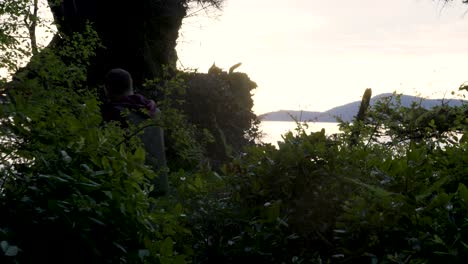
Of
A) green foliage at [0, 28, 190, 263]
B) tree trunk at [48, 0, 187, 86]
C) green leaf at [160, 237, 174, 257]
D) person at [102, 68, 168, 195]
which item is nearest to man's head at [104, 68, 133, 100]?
person at [102, 68, 168, 195]

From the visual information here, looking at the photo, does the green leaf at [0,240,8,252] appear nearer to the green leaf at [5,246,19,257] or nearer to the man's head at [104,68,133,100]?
the green leaf at [5,246,19,257]

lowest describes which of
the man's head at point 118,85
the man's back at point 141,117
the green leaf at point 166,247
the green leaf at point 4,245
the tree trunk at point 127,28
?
the green leaf at point 166,247

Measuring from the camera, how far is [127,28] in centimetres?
1689

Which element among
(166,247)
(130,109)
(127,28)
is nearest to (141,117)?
(130,109)

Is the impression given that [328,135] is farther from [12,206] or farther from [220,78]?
[220,78]

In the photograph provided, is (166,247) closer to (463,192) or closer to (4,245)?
(4,245)

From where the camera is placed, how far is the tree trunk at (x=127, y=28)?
16.1m

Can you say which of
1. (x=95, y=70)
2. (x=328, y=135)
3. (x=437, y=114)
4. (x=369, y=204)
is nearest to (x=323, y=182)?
(x=328, y=135)

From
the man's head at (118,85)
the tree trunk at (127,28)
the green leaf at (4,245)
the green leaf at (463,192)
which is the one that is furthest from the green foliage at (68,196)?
the tree trunk at (127,28)

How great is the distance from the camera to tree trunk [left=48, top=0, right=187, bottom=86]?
1611 centimetres

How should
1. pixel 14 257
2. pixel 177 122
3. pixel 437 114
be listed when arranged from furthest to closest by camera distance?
pixel 437 114
pixel 177 122
pixel 14 257

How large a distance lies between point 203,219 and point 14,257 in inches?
79.0

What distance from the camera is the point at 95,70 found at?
1603cm

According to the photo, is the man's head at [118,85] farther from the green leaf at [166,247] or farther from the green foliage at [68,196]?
the green leaf at [166,247]
